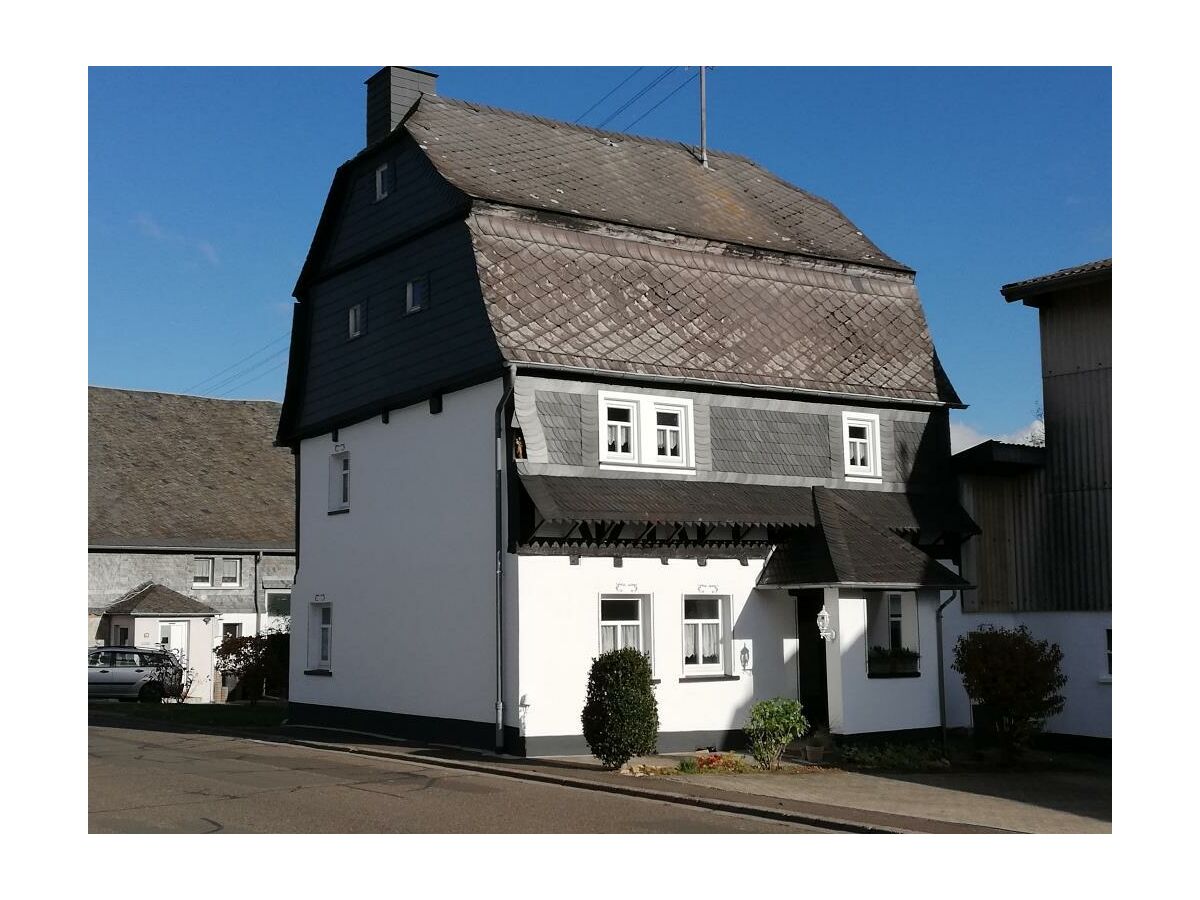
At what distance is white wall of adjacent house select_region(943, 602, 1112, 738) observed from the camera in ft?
81.4

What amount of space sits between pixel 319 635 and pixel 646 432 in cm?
902

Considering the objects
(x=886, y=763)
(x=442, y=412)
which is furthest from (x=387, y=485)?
(x=886, y=763)

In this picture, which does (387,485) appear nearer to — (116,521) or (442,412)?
(442,412)

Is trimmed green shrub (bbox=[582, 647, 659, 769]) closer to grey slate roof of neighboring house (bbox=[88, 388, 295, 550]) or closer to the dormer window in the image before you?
the dormer window

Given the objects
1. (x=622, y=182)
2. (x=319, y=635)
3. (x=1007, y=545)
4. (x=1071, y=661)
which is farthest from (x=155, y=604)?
(x=1071, y=661)

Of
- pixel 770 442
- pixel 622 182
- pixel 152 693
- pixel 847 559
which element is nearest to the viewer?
pixel 847 559

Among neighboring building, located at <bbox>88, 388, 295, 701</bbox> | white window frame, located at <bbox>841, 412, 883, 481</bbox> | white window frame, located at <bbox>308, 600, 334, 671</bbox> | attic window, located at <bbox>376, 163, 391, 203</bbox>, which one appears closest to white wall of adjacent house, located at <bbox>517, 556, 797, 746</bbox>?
white window frame, located at <bbox>841, 412, 883, 481</bbox>

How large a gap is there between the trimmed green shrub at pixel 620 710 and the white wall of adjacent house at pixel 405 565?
2.50 m

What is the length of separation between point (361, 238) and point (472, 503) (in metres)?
7.01

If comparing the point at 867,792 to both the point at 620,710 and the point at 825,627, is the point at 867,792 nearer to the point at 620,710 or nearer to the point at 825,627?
the point at 620,710

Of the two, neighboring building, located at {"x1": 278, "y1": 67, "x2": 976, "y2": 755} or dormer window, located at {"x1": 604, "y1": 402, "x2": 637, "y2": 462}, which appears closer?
neighboring building, located at {"x1": 278, "y1": 67, "x2": 976, "y2": 755}

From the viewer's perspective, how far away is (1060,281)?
24.8 metres

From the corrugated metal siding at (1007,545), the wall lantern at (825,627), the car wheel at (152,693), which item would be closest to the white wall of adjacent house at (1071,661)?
the corrugated metal siding at (1007,545)

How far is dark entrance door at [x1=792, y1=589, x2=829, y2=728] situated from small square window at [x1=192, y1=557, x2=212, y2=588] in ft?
79.5
